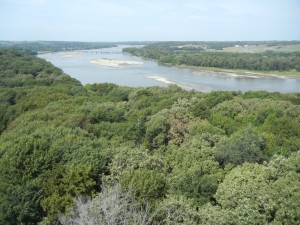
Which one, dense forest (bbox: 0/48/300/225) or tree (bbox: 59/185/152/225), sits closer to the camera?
tree (bbox: 59/185/152/225)

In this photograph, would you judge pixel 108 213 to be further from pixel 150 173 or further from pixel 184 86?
pixel 184 86

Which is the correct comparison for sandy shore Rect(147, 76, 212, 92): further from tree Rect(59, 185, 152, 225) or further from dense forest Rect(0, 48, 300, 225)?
tree Rect(59, 185, 152, 225)

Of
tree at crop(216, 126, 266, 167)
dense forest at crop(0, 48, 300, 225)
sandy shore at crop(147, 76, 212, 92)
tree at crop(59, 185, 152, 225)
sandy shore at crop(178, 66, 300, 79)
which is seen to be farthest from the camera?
sandy shore at crop(178, 66, 300, 79)

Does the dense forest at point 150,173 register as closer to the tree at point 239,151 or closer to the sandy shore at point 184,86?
the tree at point 239,151

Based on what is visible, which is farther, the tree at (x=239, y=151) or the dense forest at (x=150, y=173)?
the tree at (x=239, y=151)

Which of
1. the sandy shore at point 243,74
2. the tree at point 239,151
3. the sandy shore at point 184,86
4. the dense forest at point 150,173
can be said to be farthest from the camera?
the sandy shore at point 243,74

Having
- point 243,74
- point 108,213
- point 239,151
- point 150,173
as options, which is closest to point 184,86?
point 243,74

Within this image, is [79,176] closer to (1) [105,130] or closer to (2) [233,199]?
(2) [233,199]

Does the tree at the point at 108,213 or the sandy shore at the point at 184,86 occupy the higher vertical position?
the tree at the point at 108,213

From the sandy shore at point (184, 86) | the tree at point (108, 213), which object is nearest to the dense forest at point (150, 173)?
the tree at point (108, 213)

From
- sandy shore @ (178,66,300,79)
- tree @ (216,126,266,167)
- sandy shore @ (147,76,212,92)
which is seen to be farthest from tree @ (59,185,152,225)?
sandy shore @ (178,66,300,79)

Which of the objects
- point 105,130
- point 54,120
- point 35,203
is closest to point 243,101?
point 105,130
